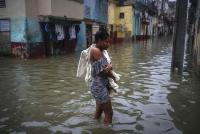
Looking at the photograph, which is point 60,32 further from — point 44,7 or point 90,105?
point 90,105

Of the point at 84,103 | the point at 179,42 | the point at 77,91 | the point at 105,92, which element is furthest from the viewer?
the point at 179,42

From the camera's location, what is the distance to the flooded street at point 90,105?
226 inches

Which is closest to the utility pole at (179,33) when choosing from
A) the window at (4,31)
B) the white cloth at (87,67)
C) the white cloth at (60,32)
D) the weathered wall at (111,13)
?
the white cloth at (87,67)

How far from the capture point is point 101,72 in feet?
17.7

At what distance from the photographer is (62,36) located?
66.6 ft

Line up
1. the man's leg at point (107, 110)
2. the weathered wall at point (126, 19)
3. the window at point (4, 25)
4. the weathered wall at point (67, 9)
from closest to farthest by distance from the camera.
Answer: the man's leg at point (107, 110) → the window at point (4, 25) → the weathered wall at point (67, 9) → the weathered wall at point (126, 19)

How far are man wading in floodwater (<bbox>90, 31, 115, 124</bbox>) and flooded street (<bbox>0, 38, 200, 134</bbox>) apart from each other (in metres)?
0.59

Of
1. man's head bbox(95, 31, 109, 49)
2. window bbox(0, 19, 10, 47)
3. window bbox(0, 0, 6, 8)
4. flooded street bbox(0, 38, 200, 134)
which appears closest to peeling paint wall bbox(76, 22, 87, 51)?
window bbox(0, 19, 10, 47)

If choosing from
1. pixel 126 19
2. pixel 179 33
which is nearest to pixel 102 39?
pixel 179 33

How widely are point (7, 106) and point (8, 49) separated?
1193cm

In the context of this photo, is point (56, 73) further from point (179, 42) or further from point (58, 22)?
point (58, 22)

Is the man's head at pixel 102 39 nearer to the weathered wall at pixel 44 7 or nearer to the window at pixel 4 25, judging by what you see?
the weathered wall at pixel 44 7

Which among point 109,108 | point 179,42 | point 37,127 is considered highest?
point 179,42

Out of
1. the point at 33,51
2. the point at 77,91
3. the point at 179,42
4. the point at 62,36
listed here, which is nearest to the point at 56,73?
the point at 77,91
